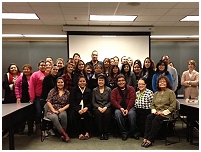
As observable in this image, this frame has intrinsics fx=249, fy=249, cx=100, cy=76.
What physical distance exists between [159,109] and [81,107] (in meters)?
1.35

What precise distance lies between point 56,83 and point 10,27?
157 inches

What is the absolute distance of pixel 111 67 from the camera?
4.84 metres

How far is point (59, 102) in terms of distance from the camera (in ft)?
14.5

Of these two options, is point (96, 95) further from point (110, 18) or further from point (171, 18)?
point (171, 18)

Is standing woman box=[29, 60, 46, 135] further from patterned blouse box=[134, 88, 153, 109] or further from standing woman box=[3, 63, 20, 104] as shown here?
patterned blouse box=[134, 88, 153, 109]

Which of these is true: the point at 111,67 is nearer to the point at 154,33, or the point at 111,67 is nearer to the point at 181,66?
the point at 154,33

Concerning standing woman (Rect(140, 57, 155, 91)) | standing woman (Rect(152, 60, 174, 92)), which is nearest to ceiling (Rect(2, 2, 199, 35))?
standing woman (Rect(140, 57, 155, 91))

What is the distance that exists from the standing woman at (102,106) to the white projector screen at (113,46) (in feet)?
10.5

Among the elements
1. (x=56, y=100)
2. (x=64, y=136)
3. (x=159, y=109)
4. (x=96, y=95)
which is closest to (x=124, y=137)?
(x=159, y=109)

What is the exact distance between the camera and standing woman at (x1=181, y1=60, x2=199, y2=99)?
546 centimetres

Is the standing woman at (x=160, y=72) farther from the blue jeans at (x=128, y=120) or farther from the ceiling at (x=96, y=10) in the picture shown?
the ceiling at (x=96, y=10)

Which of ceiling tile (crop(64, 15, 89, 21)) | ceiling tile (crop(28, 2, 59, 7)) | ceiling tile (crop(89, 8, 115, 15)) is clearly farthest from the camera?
ceiling tile (crop(64, 15, 89, 21))

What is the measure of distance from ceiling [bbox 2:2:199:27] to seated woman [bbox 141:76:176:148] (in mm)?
2113

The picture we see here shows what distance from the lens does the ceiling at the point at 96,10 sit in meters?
5.40
